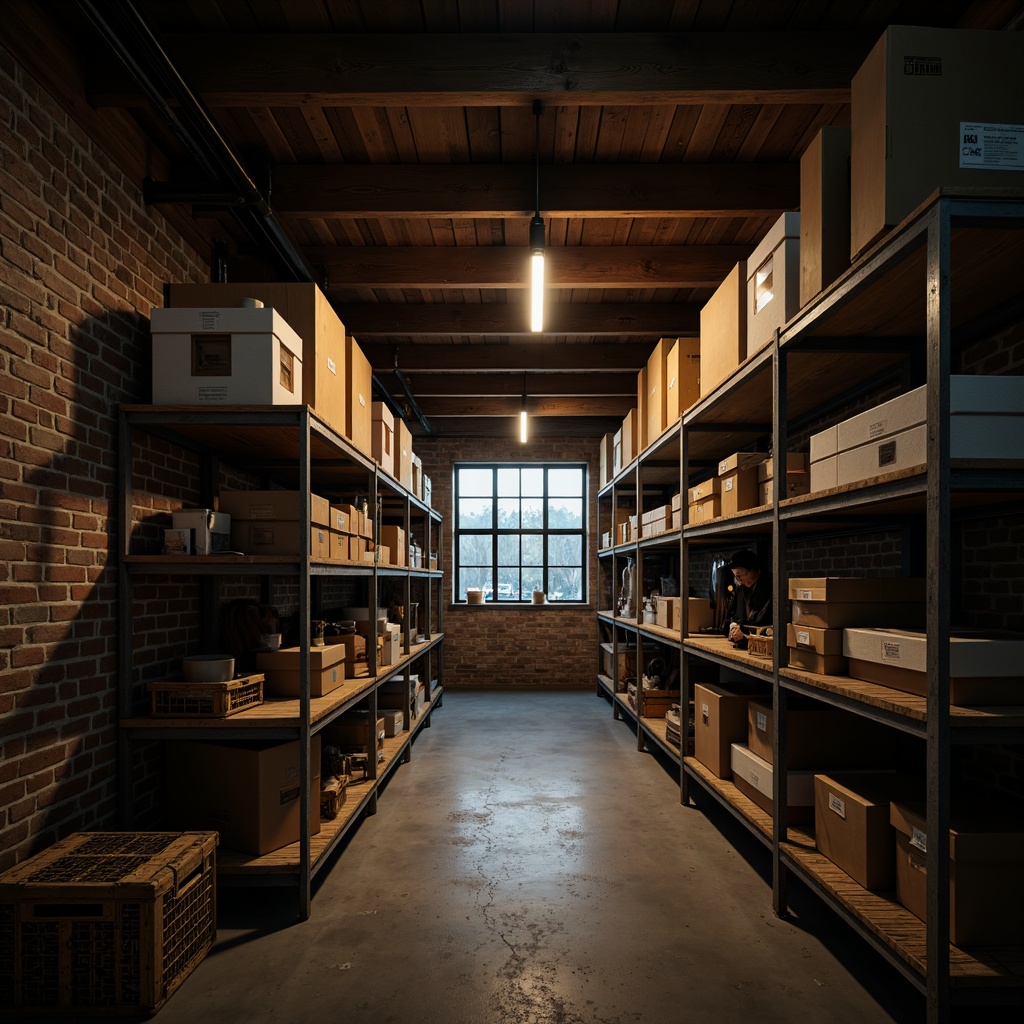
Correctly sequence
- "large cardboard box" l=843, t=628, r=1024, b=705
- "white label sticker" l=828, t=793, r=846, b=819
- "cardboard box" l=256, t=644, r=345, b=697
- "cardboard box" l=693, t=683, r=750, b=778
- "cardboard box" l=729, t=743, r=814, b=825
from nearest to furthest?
"large cardboard box" l=843, t=628, r=1024, b=705 < "white label sticker" l=828, t=793, r=846, b=819 < "cardboard box" l=729, t=743, r=814, b=825 < "cardboard box" l=256, t=644, r=345, b=697 < "cardboard box" l=693, t=683, r=750, b=778

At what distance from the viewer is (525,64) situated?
3.11 metres

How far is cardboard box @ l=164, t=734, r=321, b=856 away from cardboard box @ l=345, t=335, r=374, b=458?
1800mm

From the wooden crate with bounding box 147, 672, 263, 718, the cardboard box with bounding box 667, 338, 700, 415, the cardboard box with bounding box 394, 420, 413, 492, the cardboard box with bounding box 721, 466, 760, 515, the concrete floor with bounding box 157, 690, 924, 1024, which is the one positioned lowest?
the concrete floor with bounding box 157, 690, 924, 1024

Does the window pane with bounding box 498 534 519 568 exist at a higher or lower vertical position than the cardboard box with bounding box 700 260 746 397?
lower

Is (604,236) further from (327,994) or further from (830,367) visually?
(327,994)

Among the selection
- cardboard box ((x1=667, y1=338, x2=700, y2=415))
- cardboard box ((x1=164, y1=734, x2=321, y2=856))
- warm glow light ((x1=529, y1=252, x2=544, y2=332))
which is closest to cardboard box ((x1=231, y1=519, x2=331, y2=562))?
cardboard box ((x1=164, y1=734, x2=321, y2=856))

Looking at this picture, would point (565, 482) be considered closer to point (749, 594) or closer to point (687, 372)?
point (687, 372)

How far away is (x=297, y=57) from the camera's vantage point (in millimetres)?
3088

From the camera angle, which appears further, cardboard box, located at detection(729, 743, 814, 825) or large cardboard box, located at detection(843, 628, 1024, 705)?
cardboard box, located at detection(729, 743, 814, 825)

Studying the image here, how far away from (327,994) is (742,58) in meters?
3.98

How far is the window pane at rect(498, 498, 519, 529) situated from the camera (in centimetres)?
995

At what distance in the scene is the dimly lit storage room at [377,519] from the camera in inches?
86.4

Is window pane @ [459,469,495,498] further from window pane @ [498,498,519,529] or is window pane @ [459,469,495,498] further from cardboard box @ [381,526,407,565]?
cardboard box @ [381,526,407,565]

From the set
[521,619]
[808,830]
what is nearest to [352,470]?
[808,830]
